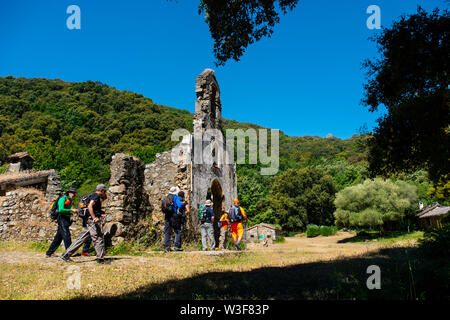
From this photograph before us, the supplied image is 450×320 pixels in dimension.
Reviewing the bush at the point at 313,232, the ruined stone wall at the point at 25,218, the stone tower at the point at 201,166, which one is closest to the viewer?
the ruined stone wall at the point at 25,218

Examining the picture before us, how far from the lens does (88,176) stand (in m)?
51.0

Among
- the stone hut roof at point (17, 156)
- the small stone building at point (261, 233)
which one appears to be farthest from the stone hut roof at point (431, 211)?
the stone hut roof at point (17, 156)

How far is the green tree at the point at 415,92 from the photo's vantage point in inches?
274

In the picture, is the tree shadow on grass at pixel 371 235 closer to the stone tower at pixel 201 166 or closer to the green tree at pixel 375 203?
the green tree at pixel 375 203

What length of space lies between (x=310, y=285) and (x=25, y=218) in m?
11.1

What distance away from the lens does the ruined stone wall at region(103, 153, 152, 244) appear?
9.43 metres

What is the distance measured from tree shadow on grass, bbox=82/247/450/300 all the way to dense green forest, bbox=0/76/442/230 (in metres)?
40.5

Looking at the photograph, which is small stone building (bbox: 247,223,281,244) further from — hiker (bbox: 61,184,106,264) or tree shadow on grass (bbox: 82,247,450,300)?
tree shadow on grass (bbox: 82,247,450,300)

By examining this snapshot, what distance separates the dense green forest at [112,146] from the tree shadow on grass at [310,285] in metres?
40.5

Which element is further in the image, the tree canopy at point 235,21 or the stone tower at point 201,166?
the stone tower at point 201,166

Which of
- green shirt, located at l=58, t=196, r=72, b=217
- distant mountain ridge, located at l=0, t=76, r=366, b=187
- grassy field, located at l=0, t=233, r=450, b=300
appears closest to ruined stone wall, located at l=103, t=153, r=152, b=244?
green shirt, located at l=58, t=196, r=72, b=217

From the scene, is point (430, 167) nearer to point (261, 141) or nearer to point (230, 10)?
point (230, 10)

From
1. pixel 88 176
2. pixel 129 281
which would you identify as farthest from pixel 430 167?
pixel 88 176
